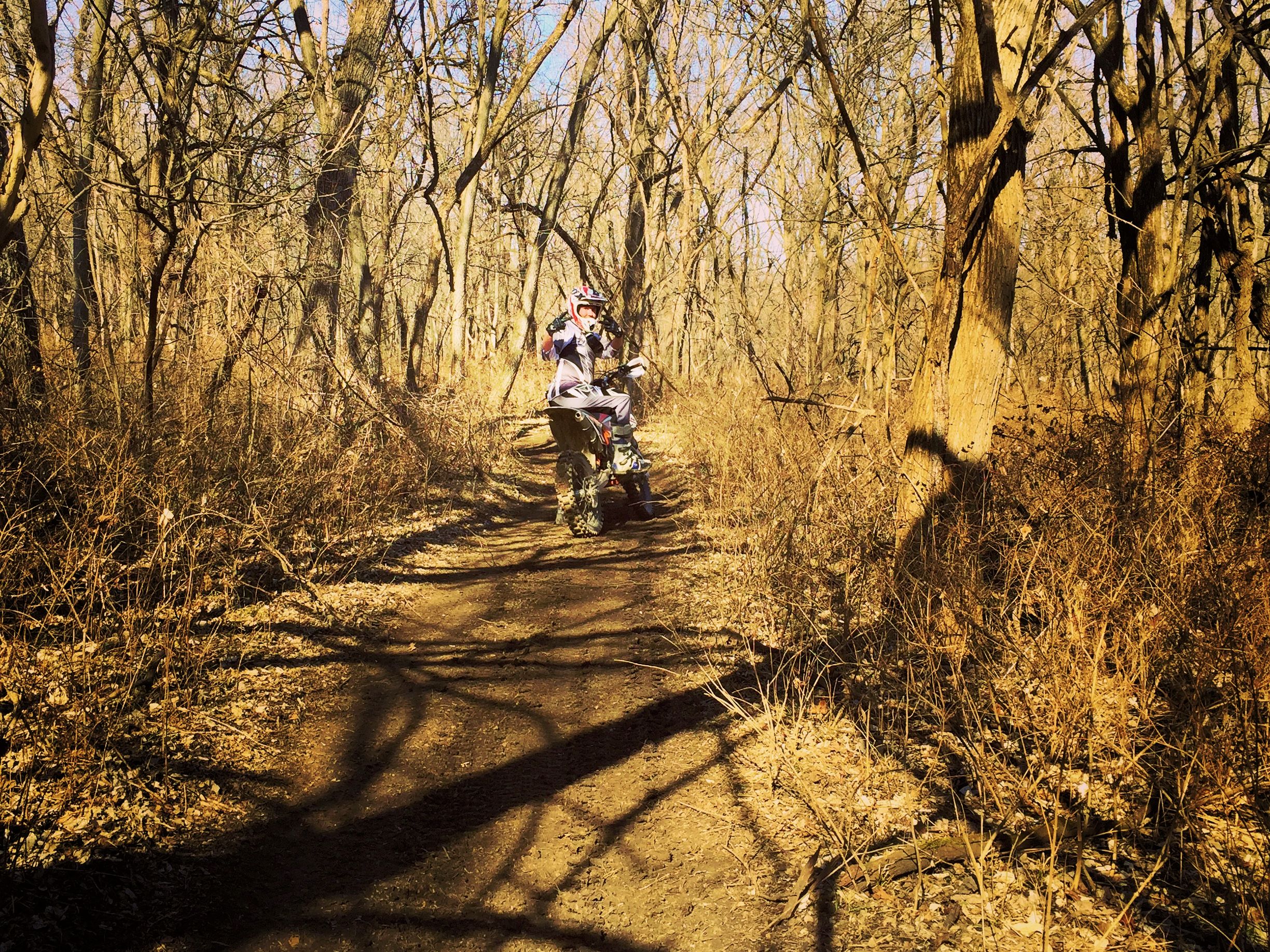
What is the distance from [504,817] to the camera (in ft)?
12.3

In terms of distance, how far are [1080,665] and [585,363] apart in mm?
6216

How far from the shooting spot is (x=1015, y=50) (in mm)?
4832

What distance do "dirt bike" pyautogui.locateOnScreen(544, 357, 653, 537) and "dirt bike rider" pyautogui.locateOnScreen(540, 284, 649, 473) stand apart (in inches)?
2.9

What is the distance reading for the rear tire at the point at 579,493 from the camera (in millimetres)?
8742

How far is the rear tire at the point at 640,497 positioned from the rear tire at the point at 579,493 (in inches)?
25.2

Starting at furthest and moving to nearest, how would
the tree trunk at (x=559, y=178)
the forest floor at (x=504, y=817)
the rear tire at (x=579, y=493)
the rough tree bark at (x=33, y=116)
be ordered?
the tree trunk at (x=559, y=178) → the rear tire at (x=579, y=493) → the rough tree bark at (x=33, y=116) → the forest floor at (x=504, y=817)

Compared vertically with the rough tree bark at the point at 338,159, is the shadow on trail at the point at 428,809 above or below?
below

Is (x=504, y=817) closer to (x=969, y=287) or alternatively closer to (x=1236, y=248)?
(x=969, y=287)

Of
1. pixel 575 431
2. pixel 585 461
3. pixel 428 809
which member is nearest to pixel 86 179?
pixel 575 431

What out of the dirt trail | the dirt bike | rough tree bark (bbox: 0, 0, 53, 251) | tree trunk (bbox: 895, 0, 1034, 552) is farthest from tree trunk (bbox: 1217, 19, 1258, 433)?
rough tree bark (bbox: 0, 0, 53, 251)

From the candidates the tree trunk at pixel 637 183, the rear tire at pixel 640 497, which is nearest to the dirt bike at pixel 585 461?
the rear tire at pixel 640 497

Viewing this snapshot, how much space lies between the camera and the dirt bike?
28.8ft

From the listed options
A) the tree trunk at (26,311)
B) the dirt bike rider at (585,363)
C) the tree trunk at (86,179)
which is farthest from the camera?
the dirt bike rider at (585,363)

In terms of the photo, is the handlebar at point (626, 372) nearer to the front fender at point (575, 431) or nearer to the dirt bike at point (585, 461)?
the dirt bike at point (585, 461)
